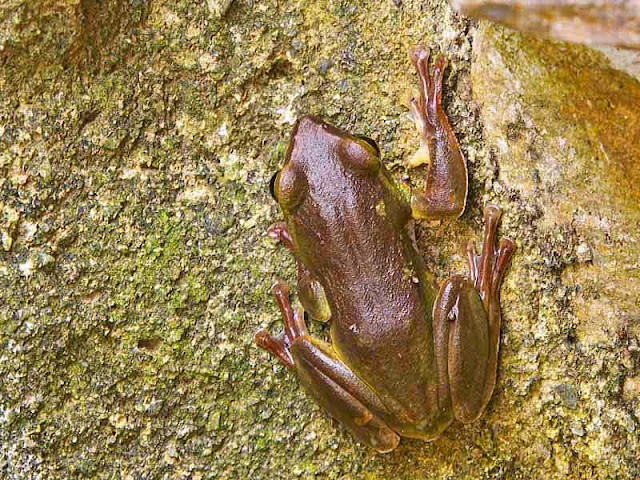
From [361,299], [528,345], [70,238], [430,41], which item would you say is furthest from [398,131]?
[70,238]

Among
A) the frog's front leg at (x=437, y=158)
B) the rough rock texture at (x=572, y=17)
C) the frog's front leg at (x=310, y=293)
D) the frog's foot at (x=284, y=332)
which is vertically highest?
the rough rock texture at (x=572, y=17)

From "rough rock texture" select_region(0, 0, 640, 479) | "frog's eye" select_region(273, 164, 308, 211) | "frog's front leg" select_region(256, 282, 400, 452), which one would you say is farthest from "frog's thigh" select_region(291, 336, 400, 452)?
"frog's eye" select_region(273, 164, 308, 211)

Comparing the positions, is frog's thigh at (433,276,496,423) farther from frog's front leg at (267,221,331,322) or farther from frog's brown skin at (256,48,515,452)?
frog's front leg at (267,221,331,322)

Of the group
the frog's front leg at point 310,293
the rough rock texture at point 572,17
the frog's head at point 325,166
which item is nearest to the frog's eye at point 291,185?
the frog's head at point 325,166

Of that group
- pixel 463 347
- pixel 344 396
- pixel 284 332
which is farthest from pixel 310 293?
pixel 463 347

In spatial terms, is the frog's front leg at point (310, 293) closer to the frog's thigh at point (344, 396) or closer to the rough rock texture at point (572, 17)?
the frog's thigh at point (344, 396)

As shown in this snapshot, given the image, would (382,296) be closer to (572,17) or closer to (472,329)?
(472,329)
